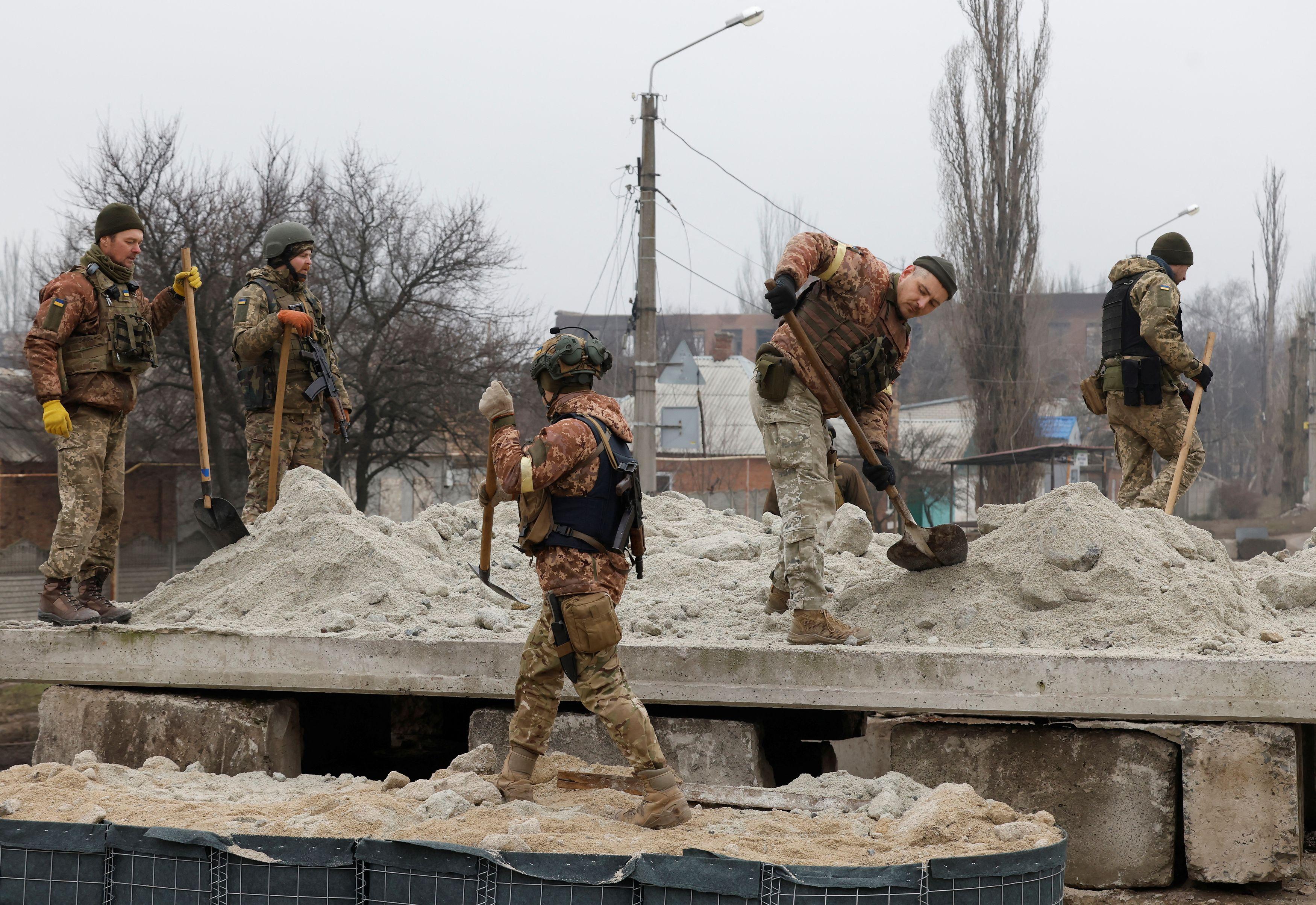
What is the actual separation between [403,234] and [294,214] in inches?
95.1

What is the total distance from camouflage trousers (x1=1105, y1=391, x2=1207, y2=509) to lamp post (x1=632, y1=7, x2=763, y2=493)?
7.62 metres

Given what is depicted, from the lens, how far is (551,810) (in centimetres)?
418

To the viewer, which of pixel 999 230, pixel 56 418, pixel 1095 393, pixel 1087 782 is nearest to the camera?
pixel 1087 782

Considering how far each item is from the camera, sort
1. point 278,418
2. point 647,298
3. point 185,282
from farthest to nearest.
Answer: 1. point 647,298
2. point 278,418
3. point 185,282

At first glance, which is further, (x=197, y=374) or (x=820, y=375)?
(x=197, y=374)

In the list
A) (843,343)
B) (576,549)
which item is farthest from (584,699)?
(843,343)

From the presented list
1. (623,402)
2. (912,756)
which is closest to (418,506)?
(623,402)

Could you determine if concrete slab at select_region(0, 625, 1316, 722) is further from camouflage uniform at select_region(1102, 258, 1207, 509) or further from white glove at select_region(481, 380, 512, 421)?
camouflage uniform at select_region(1102, 258, 1207, 509)

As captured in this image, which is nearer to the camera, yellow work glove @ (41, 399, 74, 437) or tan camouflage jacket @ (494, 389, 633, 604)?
tan camouflage jacket @ (494, 389, 633, 604)

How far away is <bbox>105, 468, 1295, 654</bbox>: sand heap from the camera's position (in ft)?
17.0

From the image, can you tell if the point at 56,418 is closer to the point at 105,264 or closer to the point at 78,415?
the point at 78,415

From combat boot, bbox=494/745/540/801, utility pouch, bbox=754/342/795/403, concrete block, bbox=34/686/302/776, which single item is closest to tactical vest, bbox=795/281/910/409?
utility pouch, bbox=754/342/795/403

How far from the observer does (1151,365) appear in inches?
288

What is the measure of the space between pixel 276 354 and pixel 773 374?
344cm
